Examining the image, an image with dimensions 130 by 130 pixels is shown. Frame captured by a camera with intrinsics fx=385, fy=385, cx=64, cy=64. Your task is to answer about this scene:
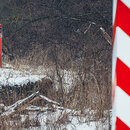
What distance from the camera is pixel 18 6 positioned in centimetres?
1415

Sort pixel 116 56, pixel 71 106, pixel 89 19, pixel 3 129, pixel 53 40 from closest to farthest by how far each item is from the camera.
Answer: pixel 116 56 → pixel 3 129 → pixel 71 106 → pixel 89 19 → pixel 53 40

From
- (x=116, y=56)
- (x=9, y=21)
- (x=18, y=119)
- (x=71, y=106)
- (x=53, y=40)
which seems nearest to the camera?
(x=116, y=56)

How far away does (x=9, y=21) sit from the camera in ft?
45.2

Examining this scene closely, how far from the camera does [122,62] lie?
4.45 ft

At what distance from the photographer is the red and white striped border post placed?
4.43 ft

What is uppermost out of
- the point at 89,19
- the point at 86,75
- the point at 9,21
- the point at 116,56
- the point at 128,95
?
the point at 9,21

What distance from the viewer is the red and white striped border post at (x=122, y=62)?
135 cm

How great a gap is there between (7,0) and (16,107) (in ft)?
35.6

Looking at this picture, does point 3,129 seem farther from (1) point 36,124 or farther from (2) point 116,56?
(2) point 116,56

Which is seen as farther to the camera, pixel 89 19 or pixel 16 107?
pixel 89 19

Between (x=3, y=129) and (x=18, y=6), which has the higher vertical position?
(x=18, y=6)

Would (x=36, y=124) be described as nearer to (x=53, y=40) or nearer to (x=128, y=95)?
(x=128, y=95)

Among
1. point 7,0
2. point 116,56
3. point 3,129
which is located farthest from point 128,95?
point 7,0

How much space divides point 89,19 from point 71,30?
5.78 feet
